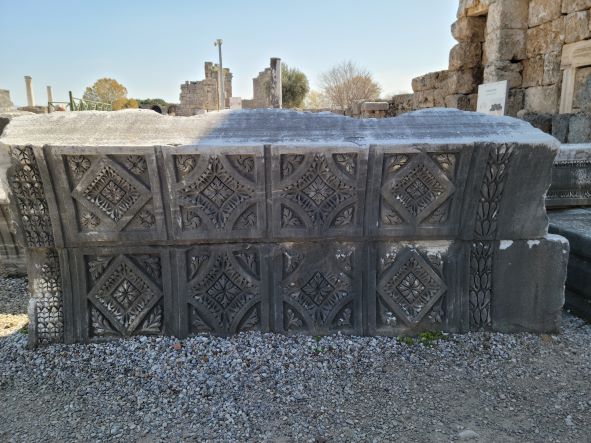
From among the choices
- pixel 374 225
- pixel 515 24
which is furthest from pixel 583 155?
pixel 515 24

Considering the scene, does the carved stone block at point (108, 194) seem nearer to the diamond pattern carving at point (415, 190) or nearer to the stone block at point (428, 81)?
the diamond pattern carving at point (415, 190)

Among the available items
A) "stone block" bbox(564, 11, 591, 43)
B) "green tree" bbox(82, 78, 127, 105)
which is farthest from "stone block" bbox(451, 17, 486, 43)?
"green tree" bbox(82, 78, 127, 105)

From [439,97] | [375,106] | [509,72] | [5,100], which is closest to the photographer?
[509,72]

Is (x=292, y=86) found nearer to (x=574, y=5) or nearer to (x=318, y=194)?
(x=574, y=5)

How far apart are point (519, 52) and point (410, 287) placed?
7.49 m

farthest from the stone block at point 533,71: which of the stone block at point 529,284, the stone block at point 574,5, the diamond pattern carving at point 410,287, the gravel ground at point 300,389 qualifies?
the diamond pattern carving at point 410,287

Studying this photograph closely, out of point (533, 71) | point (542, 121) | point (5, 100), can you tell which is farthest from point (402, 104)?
point (5, 100)

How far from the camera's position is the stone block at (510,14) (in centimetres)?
793

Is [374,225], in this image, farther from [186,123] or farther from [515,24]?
[515,24]

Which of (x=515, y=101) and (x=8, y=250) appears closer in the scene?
(x=8, y=250)

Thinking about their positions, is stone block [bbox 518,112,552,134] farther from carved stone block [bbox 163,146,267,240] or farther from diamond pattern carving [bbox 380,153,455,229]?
carved stone block [bbox 163,146,267,240]

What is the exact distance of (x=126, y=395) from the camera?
214 centimetres

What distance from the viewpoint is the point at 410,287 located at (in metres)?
2.61

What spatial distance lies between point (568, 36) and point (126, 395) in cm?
798
